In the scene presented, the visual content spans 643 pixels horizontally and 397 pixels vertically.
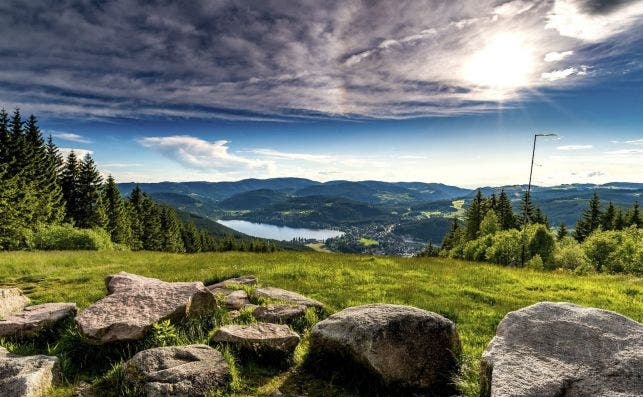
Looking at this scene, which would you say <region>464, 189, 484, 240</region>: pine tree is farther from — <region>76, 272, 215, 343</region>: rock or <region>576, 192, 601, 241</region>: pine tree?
<region>76, 272, 215, 343</region>: rock

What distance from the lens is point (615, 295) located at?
15188 mm

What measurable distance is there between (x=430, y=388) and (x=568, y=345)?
2.65 metres

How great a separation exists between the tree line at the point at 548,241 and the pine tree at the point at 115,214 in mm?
73020

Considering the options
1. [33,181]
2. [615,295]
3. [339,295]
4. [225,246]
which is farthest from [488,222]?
[225,246]

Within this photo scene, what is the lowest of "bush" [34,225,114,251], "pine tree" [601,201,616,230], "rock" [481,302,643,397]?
"bush" [34,225,114,251]

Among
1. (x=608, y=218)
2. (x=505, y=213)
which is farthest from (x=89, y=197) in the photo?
(x=608, y=218)

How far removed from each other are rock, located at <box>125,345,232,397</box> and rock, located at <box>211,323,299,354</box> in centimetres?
74

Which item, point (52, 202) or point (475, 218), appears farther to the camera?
point (475, 218)

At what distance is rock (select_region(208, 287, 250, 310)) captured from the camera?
38.2 feet

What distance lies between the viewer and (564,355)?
20.6 feet

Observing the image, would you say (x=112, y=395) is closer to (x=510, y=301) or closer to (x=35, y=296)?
(x=35, y=296)

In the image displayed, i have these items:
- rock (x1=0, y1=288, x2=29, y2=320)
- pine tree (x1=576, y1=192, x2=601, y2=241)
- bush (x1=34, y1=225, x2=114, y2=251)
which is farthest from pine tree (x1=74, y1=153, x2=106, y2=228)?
pine tree (x1=576, y1=192, x2=601, y2=241)

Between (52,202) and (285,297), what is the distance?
67.4 m

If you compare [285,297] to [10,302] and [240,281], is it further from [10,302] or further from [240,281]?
[10,302]
